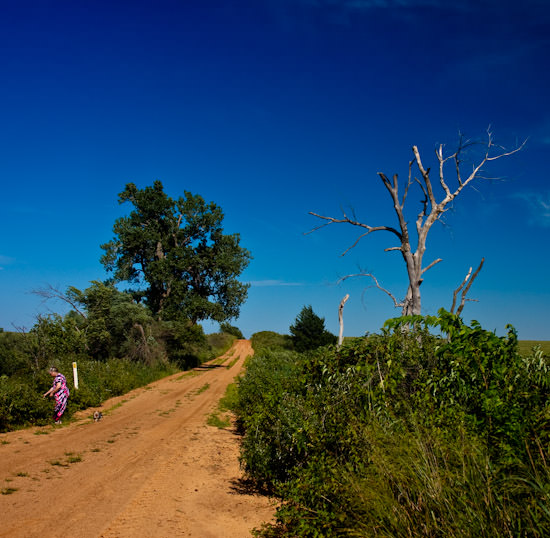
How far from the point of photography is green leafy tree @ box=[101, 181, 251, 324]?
33281 millimetres

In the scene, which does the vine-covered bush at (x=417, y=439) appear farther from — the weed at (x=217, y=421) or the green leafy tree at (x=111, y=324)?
the green leafy tree at (x=111, y=324)

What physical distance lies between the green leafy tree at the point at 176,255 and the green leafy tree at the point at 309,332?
690cm

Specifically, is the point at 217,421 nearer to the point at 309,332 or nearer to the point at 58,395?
the point at 58,395

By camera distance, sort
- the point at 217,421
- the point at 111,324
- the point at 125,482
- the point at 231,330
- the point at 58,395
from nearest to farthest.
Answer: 1. the point at 125,482
2. the point at 58,395
3. the point at 217,421
4. the point at 111,324
5. the point at 231,330

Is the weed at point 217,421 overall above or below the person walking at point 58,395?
below

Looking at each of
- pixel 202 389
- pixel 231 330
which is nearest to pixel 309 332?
pixel 202 389

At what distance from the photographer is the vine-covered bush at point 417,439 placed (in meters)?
2.86

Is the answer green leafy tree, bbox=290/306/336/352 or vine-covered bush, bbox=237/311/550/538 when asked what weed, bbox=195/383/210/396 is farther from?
vine-covered bush, bbox=237/311/550/538

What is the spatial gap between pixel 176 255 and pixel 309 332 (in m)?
12.7

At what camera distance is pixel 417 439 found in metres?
3.39

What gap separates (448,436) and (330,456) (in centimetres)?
144

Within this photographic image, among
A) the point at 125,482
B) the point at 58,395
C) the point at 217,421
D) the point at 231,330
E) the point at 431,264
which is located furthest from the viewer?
the point at 231,330

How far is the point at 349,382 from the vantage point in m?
5.30

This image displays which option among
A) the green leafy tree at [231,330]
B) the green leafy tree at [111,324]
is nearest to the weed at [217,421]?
the green leafy tree at [111,324]
